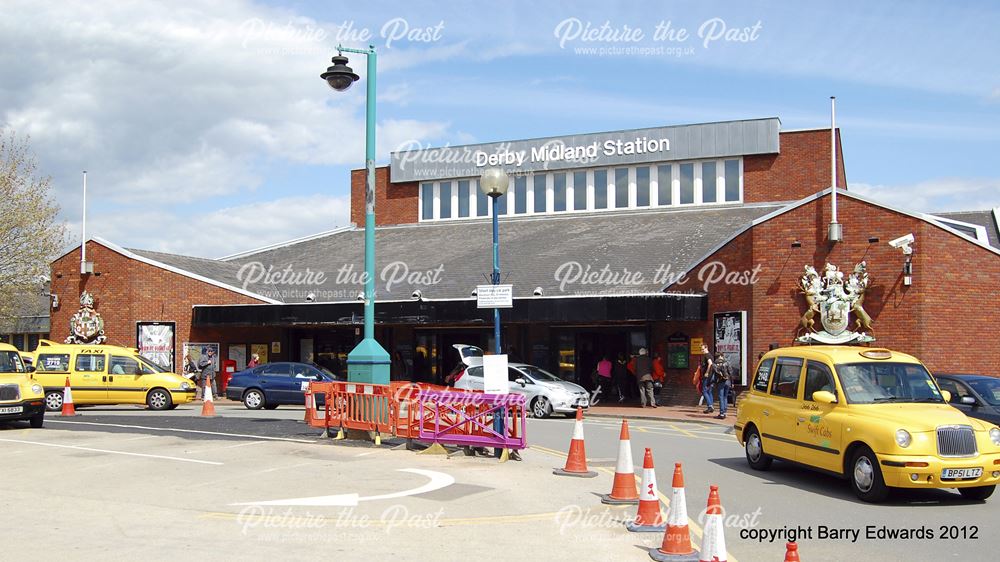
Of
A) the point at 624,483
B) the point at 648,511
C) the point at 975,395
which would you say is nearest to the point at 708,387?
the point at 975,395

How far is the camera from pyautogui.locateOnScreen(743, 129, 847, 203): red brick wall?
120 ft

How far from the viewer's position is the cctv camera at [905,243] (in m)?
22.4

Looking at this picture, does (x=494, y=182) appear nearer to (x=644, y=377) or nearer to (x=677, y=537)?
(x=677, y=537)

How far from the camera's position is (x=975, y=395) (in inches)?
600

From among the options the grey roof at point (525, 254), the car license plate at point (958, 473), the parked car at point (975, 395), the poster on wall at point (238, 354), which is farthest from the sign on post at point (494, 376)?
the poster on wall at point (238, 354)

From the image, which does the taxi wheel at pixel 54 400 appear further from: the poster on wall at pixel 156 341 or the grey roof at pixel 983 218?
the grey roof at pixel 983 218

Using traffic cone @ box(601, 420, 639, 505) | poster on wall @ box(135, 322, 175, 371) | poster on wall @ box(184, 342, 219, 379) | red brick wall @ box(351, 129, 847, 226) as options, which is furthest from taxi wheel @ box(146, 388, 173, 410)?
traffic cone @ box(601, 420, 639, 505)

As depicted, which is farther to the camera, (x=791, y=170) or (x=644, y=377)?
(x=791, y=170)

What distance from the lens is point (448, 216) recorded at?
43406 millimetres

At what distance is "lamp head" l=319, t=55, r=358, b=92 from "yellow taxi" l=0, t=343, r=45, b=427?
29.7 ft

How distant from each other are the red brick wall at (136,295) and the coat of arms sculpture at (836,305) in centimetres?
1947

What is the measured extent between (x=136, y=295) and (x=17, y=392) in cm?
1460

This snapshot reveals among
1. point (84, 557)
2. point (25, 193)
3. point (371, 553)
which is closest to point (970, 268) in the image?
point (371, 553)

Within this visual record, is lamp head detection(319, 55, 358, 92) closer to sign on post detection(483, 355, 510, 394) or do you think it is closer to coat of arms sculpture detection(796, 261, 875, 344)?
sign on post detection(483, 355, 510, 394)
